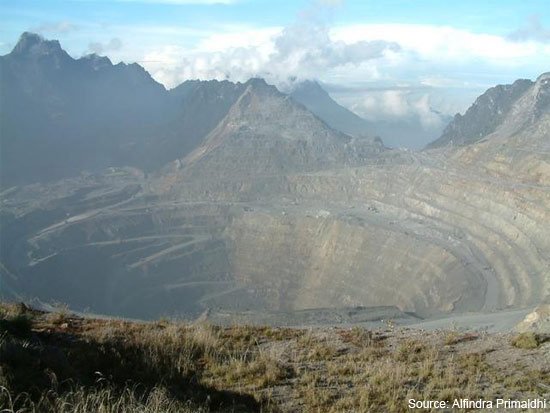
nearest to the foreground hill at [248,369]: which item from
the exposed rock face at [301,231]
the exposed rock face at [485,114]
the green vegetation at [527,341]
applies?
the green vegetation at [527,341]

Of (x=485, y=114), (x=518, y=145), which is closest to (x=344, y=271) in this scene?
(x=518, y=145)

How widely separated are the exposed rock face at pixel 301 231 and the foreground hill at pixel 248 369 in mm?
58754

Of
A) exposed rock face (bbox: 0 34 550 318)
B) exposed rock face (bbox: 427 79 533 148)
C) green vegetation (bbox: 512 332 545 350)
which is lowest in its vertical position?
exposed rock face (bbox: 0 34 550 318)

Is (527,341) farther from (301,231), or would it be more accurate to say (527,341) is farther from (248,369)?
(301,231)

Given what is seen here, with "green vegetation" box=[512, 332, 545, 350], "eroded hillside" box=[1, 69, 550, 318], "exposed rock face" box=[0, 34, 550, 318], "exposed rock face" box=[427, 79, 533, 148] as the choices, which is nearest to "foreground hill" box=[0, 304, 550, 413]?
"green vegetation" box=[512, 332, 545, 350]

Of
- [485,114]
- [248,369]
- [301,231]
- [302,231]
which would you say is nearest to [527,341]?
[248,369]

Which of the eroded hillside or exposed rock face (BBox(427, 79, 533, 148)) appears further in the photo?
exposed rock face (BBox(427, 79, 533, 148))

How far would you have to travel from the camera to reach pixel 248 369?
410 inches

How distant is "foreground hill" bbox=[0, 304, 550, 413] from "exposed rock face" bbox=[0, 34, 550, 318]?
193 ft

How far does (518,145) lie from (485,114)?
2916 inches

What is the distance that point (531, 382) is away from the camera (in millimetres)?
9984

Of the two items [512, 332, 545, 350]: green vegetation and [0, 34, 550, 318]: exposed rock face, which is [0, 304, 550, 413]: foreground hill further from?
[0, 34, 550, 318]: exposed rock face

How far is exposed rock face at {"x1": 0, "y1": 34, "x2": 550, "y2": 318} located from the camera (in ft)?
291

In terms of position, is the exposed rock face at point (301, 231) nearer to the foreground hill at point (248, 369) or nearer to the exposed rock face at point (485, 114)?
the exposed rock face at point (485, 114)
